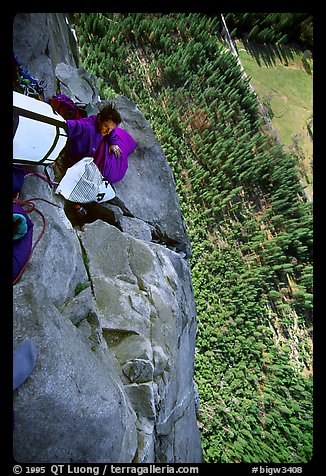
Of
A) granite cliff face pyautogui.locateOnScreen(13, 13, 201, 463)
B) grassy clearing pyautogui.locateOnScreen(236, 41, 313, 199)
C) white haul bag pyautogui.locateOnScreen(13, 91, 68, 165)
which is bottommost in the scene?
granite cliff face pyautogui.locateOnScreen(13, 13, 201, 463)

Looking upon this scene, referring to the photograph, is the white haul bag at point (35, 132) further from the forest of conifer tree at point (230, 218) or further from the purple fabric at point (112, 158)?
the forest of conifer tree at point (230, 218)

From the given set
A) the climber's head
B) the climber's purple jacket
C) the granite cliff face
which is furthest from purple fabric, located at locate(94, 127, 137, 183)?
the granite cliff face

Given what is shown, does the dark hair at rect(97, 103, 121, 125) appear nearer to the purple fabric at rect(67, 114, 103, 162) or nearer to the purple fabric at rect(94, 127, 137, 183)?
the purple fabric at rect(67, 114, 103, 162)

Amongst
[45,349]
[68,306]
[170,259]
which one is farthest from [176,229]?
[45,349]

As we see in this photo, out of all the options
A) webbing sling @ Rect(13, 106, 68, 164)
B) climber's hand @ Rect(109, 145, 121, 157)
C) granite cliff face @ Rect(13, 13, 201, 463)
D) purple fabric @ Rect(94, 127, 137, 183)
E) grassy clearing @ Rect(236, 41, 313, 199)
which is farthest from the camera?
grassy clearing @ Rect(236, 41, 313, 199)
